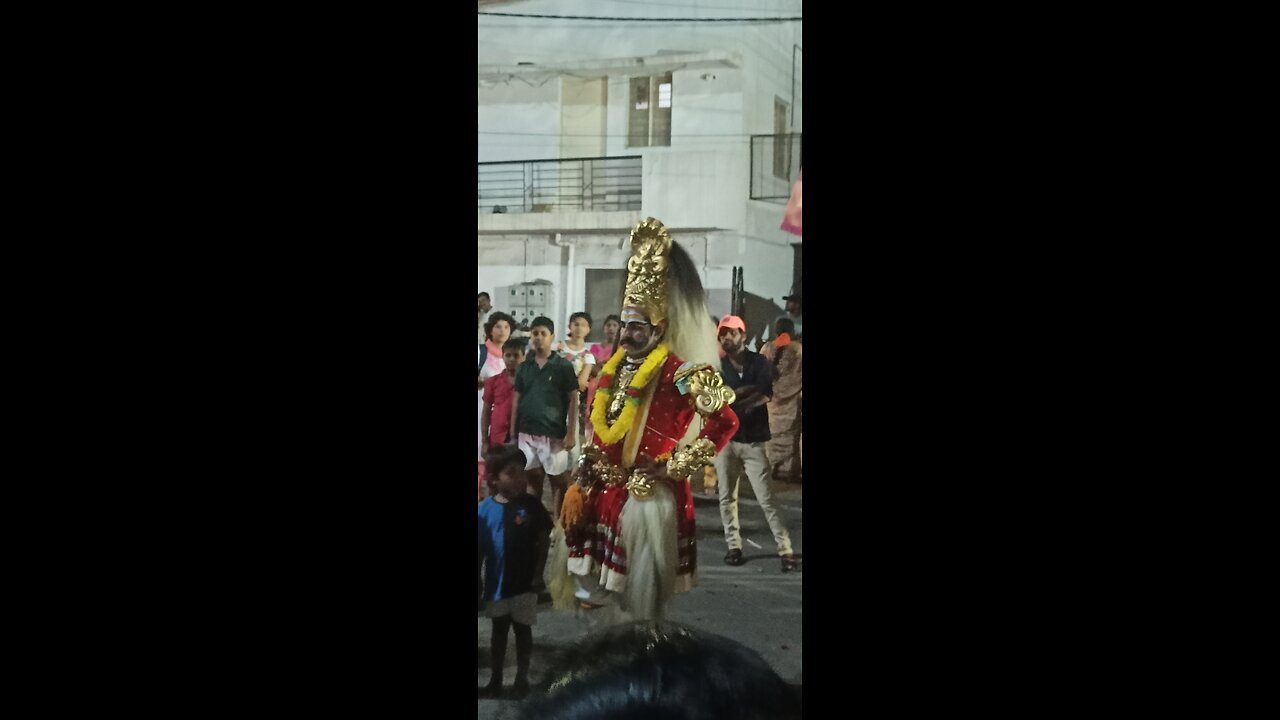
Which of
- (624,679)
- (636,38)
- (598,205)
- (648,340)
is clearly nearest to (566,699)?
(624,679)

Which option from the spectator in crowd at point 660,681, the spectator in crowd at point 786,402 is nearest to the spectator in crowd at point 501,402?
the spectator in crowd at point 660,681

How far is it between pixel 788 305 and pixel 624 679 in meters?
1.45

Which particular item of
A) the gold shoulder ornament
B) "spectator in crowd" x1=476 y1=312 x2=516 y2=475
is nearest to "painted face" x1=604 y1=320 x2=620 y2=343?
the gold shoulder ornament

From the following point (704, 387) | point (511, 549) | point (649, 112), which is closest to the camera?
point (704, 387)

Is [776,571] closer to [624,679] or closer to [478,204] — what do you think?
[624,679]

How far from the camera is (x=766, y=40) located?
5273mm

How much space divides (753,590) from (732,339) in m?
0.88

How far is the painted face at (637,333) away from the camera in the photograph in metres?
5.40

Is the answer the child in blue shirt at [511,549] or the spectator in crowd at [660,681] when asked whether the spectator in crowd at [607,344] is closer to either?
the child in blue shirt at [511,549]

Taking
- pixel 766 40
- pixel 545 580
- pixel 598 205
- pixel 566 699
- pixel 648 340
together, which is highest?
pixel 766 40

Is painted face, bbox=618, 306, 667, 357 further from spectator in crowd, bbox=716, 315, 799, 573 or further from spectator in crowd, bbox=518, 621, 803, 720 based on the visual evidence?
spectator in crowd, bbox=518, 621, 803, 720

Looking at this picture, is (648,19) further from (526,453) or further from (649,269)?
(526,453)

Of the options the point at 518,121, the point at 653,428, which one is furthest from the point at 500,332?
the point at 518,121

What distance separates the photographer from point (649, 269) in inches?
212
